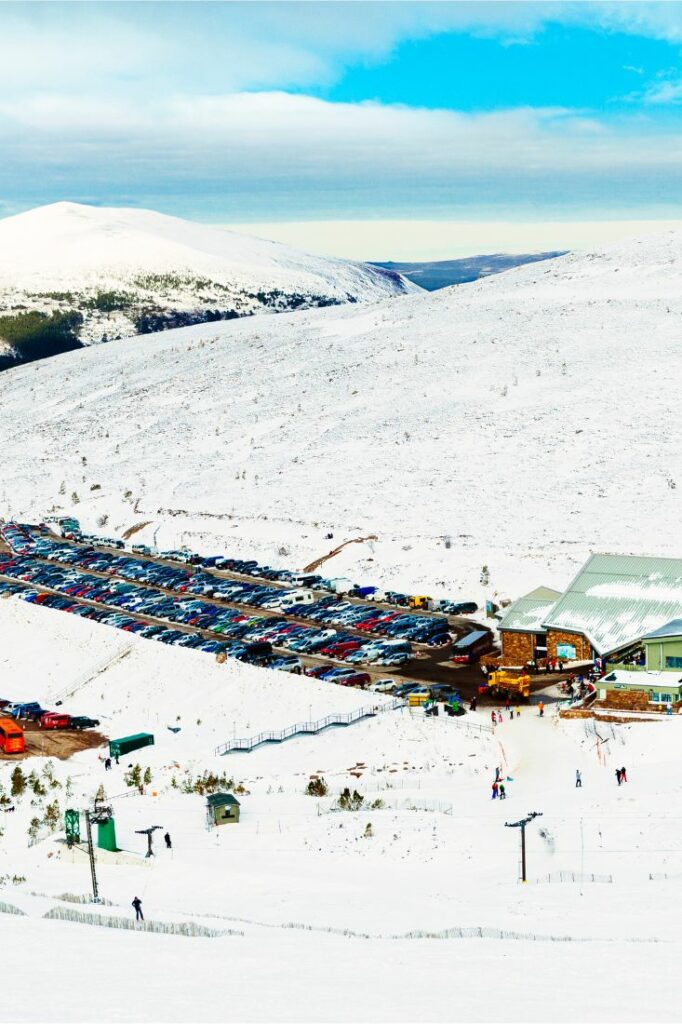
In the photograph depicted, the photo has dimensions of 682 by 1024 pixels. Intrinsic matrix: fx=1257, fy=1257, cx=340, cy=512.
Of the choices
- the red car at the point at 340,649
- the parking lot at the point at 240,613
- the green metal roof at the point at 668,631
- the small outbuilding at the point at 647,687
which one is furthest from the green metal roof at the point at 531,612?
the small outbuilding at the point at 647,687

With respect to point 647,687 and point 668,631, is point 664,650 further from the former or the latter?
point 647,687

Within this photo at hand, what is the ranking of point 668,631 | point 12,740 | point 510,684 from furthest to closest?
point 668,631 → point 510,684 → point 12,740

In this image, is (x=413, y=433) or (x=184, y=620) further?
(x=413, y=433)

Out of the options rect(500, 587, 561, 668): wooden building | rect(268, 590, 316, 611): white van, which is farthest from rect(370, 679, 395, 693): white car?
rect(268, 590, 316, 611): white van

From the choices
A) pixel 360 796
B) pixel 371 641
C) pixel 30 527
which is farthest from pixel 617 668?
pixel 30 527

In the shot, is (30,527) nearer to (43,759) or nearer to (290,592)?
(290,592)

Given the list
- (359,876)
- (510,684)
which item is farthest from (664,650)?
(359,876)
